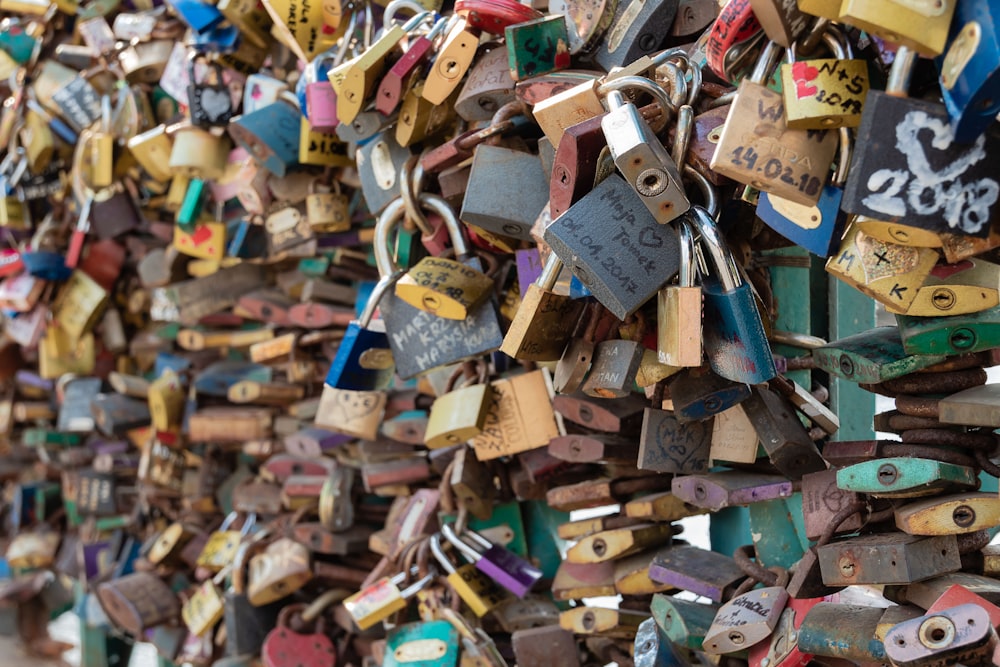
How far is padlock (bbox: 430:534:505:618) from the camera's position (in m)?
1.84

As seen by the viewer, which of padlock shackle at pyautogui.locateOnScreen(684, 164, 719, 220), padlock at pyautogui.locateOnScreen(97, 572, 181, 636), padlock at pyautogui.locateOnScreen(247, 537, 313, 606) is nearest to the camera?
padlock shackle at pyautogui.locateOnScreen(684, 164, 719, 220)

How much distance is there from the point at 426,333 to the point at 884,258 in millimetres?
736

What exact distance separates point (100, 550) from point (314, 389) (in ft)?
4.26

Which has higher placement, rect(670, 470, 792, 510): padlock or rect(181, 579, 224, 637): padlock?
rect(670, 470, 792, 510): padlock

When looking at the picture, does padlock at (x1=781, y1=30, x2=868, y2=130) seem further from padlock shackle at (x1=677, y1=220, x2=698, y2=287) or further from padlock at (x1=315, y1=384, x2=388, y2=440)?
padlock at (x1=315, y1=384, x2=388, y2=440)

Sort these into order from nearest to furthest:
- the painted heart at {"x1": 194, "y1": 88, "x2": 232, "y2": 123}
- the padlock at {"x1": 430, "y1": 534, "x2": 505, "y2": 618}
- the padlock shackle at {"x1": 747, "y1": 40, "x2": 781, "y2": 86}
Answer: the padlock shackle at {"x1": 747, "y1": 40, "x2": 781, "y2": 86}, the padlock at {"x1": 430, "y1": 534, "x2": 505, "y2": 618}, the painted heart at {"x1": 194, "y1": 88, "x2": 232, "y2": 123}

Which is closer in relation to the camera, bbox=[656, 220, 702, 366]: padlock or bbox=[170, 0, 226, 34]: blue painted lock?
bbox=[656, 220, 702, 366]: padlock

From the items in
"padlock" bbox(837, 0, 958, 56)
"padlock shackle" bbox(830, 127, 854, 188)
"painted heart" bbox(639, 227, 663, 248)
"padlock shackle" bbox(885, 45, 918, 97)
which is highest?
"padlock" bbox(837, 0, 958, 56)

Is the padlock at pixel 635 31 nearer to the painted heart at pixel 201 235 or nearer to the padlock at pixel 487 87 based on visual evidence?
the padlock at pixel 487 87

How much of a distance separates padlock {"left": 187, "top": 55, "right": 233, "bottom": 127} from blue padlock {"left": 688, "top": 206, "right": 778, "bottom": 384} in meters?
1.43

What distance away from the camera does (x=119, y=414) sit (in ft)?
9.80

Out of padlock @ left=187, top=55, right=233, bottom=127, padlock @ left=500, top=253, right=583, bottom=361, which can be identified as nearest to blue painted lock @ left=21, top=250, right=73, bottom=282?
padlock @ left=187, top=55, right=233, bottom=127

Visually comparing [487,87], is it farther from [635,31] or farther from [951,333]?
[951,333]

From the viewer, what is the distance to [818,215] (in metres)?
1.19
